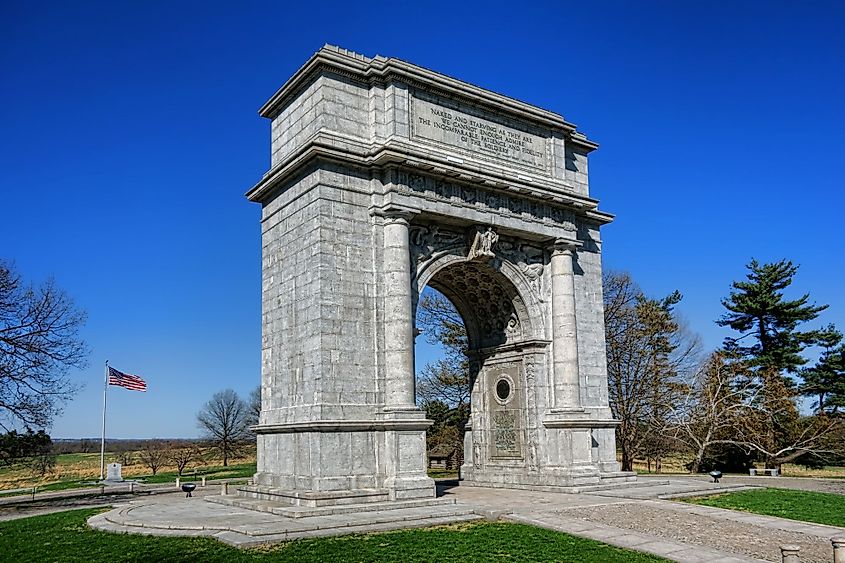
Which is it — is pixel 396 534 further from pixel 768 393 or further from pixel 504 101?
pixel 768 393

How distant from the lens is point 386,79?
1989 cm

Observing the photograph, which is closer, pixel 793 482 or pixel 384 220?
pixel 384 220

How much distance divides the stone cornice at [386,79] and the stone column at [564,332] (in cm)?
445

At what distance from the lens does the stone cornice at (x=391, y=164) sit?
1864 cm

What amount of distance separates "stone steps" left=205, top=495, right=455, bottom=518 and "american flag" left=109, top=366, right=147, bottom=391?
59.6 ft

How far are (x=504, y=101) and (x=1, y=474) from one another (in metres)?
44.2

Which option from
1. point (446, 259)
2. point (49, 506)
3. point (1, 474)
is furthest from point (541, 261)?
point (1, 474)

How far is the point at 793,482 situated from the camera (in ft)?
81.4

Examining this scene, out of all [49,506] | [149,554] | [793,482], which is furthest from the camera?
[793,482]

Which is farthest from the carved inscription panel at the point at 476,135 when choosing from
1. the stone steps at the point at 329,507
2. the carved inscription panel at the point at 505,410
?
the stone steps at the point at 329,507

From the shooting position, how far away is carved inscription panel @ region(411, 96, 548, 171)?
67.6ft

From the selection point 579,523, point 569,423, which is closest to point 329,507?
point 579,523

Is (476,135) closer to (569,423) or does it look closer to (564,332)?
(564,332)

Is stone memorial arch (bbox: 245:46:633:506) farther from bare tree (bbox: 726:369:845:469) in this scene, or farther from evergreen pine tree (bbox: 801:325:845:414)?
evergreen pine tree (bbox: 801:325:845:414)
